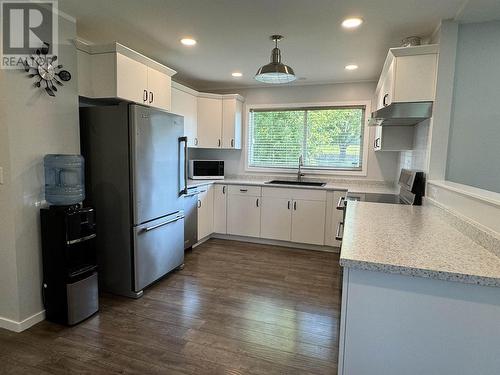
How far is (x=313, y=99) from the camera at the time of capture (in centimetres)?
454

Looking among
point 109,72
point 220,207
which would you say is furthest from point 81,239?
point 220,207

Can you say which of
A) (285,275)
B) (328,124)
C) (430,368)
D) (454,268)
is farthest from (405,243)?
(328,124)

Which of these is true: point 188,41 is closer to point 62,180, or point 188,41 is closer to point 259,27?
point 259,27

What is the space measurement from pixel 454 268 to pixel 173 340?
1.82 m

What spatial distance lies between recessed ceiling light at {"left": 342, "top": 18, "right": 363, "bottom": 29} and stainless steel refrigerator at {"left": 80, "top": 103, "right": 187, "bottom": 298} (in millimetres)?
1822

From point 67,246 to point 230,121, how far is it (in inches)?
119

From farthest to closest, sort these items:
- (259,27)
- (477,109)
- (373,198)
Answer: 1. (373,198)
2. (259,27)
3. (477,109)

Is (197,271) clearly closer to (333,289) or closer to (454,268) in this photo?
(333,289)

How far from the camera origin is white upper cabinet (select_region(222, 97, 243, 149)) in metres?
4.60

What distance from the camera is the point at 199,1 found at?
2145mm

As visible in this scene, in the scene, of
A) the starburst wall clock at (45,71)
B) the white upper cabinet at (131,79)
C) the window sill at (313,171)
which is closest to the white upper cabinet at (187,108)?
the white upper cabinet at (131,79)

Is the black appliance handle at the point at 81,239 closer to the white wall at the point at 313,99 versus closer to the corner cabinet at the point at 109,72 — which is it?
the corner cabinet at the point at 109,72

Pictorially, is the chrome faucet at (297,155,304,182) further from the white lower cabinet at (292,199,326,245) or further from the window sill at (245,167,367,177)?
the white lower cabinet at (292,199,326,245)

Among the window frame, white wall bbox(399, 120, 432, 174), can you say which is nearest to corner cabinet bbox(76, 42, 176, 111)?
the window frame
